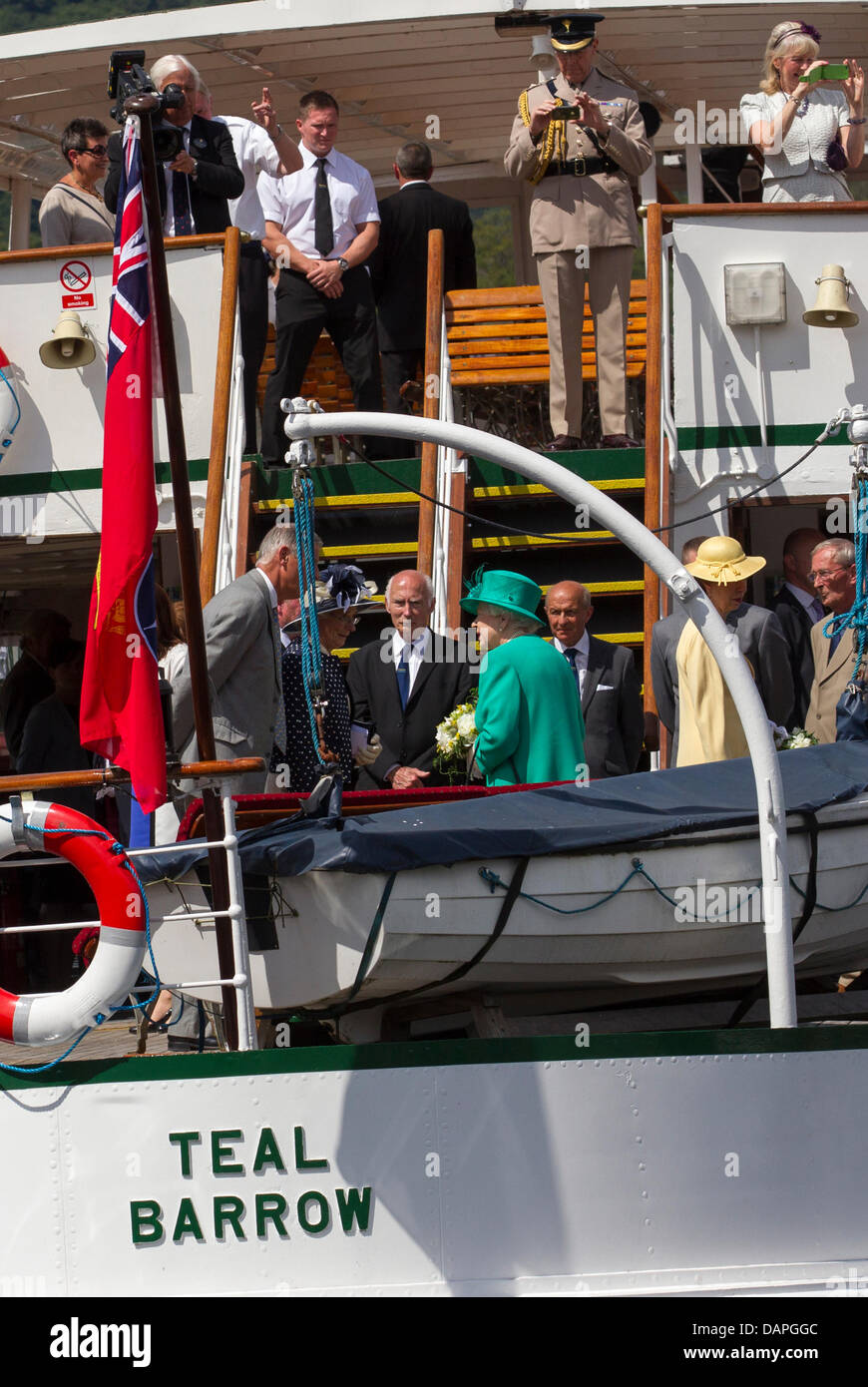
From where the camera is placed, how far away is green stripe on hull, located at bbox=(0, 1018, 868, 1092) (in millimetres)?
5258

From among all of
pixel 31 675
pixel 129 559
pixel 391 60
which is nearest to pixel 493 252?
pixel 391 60

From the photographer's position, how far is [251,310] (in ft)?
32.8

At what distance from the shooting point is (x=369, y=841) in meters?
5.19

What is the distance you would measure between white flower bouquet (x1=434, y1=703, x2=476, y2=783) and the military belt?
3.47 metres

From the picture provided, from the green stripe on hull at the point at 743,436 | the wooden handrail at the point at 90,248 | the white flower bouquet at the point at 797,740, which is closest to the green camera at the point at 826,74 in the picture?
the green stripe on hull at the point at 743,436

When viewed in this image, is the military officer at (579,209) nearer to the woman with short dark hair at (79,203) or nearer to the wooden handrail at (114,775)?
the woman with short dark hair at (79,203)

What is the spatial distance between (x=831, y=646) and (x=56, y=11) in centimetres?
3338

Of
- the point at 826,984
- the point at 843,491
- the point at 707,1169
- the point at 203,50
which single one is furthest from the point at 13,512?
the point at 707,1169

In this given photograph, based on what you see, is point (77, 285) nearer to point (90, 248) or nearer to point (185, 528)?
point (90, 248)

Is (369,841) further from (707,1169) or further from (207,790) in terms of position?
(707,1169)

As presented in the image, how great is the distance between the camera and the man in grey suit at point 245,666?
6.24m

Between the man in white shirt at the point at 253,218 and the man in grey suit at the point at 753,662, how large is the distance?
3362 millimetres

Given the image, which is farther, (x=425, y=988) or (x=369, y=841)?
(x=425, y=988)
